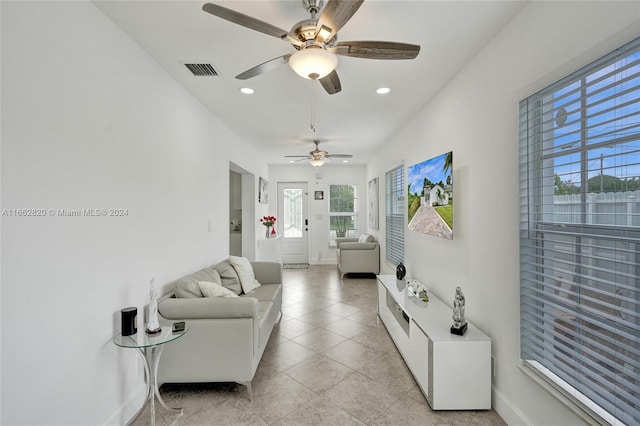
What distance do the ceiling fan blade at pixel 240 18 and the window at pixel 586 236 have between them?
1.55 m

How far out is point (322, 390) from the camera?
2486 millimetres

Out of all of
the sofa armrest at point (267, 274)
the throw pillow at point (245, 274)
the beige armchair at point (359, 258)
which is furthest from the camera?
the beige armchair at point (359, 258)

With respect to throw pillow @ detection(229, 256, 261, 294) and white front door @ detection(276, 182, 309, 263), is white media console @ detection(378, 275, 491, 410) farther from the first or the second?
white front door @ detection(276, 182, 309, 263)

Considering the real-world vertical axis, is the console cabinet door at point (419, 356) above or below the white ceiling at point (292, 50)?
below

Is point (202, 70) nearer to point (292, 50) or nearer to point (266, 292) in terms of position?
point (292, 50)

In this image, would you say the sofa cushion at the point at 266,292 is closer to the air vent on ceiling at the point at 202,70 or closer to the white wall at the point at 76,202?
the white wall at the point at 76,202

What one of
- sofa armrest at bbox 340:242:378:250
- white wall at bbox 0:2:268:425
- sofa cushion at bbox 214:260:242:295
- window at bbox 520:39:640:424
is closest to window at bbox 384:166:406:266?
sofa armrest at bbox 340:242:378:250

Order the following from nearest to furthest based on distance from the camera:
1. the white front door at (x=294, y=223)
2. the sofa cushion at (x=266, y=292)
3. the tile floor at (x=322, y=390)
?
the tile floor at (x=322, y=390) < the sofa cushion at (x=266, y=292) < the white front door at (x=294, y=223)

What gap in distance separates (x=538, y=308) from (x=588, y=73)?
1.26 meters

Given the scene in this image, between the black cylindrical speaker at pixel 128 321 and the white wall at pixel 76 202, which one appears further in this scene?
the black cylindrical speaker at pixel 128 321

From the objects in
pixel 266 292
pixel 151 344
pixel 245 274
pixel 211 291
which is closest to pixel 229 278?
pixel 245 274

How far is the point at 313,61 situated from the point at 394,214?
3958 millimetres

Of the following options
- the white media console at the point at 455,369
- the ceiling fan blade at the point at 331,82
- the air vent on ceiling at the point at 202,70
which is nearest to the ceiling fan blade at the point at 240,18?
the ceiling fan blade at the point at 331,82

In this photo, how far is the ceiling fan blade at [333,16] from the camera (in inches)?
57.4
